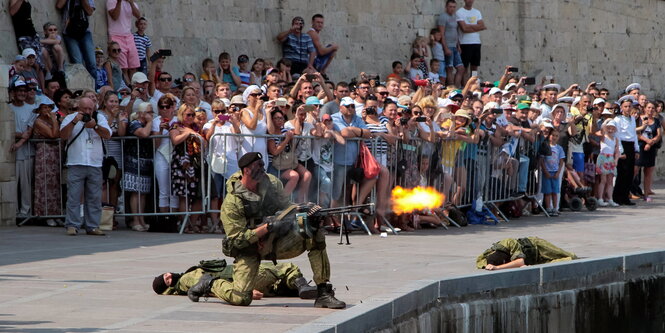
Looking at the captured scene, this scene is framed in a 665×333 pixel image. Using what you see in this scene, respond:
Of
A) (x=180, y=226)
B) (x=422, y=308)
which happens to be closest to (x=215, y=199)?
(x=180, y=226)

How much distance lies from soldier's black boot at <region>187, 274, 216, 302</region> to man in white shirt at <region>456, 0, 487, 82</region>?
17.1 metres

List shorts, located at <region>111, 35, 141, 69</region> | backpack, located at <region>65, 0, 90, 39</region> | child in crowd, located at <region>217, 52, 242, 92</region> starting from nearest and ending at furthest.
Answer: backpack, located at <region>65, 0, 90, 39</region> < shorts, located at <region>111, 35, 141, 69</region> < child in crowd, located at <region>217, 52, 242, 92</region>

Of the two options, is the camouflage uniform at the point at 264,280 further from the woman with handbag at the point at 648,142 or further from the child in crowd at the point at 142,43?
the woman with handbag at the point at 648,142

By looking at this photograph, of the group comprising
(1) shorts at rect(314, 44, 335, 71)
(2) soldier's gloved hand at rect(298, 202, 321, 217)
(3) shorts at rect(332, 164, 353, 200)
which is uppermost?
(1) shorts at rect(314, 44, 335, 71)

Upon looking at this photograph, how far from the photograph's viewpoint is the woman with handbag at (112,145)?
16.1 m

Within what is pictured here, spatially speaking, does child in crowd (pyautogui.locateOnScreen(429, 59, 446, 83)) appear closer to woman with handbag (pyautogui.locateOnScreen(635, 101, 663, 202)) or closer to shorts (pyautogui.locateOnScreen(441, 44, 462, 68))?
shorts (pyautogui.locateOnScreen(441, 44, 462, 68))

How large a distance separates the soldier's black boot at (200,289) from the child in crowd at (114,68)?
8568 millimetres

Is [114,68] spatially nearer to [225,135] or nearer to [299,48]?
[225,135]

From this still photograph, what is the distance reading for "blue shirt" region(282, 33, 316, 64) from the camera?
2298 cm

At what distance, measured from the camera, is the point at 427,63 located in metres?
25.7

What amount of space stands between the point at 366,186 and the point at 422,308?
6198mm

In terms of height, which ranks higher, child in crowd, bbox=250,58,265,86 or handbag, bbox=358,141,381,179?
child in crowd, bbox=250,58,265,86

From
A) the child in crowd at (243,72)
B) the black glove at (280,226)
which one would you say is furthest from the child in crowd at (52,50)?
the black glove at (280,226)

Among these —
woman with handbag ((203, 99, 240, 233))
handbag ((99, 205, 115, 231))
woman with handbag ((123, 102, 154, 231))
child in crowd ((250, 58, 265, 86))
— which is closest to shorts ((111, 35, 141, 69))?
child in crowd ((250, 58, 265, 86))
